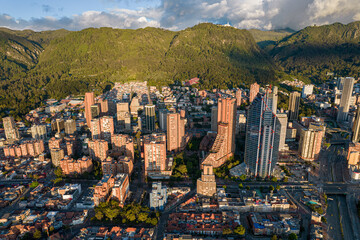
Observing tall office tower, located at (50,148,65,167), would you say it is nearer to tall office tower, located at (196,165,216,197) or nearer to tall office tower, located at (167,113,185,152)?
tall office tower, located at (167,113,185,152)

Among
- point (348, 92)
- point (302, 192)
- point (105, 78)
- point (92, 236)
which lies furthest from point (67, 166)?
point (105, 78)

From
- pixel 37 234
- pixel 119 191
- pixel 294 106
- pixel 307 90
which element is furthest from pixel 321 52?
pixel 37 234

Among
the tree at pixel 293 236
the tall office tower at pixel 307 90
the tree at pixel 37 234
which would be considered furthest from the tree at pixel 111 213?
the tall office tower at pixel 307 90

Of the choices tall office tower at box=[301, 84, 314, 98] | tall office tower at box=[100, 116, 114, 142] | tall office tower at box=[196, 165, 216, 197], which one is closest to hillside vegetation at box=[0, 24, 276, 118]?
tall office tower at box=[301, 84, 314, 98]

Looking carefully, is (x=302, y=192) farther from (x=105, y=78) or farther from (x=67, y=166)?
(x=105, y=78)

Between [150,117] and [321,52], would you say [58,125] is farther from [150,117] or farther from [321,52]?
[321,52]

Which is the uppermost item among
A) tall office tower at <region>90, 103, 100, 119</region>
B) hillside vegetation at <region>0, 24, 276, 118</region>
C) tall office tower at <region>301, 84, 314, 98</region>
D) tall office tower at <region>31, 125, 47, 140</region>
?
hillside vegetation at <region>0, 24, 276, 118</region>
